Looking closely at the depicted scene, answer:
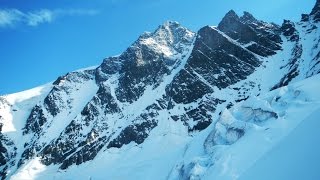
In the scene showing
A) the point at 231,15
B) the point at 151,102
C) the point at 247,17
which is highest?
the point at 247,17

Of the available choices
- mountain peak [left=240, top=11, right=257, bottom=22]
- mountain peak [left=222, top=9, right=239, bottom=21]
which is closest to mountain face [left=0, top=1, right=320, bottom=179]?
mountain peak [left=240, top=11, right=257, bottom=22]

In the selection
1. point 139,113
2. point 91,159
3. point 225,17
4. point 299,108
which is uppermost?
point 225,17

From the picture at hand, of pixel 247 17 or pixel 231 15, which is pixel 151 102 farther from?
pixel 247 17

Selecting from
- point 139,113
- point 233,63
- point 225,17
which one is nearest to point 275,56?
point 233,63

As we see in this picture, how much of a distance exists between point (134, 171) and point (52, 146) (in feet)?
163

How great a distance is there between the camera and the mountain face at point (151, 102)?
13412cm

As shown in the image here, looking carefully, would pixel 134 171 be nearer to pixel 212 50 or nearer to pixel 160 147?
pixel 160 147

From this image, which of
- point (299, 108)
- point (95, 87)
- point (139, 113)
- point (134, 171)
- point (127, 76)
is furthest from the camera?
point (95, 87)

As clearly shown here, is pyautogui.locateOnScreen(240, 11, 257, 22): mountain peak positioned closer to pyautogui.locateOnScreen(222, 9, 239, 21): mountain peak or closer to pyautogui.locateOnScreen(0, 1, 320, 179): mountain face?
pyautogui.locateOnScreen(0, 1, 320, 179): mountain face

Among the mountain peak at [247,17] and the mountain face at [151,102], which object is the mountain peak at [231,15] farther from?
the mountain peak at [247,17]

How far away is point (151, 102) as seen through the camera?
6078 inches

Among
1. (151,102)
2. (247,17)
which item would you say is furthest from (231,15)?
(151,102)

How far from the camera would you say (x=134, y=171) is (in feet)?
389

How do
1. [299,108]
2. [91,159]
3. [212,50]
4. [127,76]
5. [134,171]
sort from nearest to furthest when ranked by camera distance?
[299,108]
[134,171]
[91,159]
[212,50]
[127,76]
